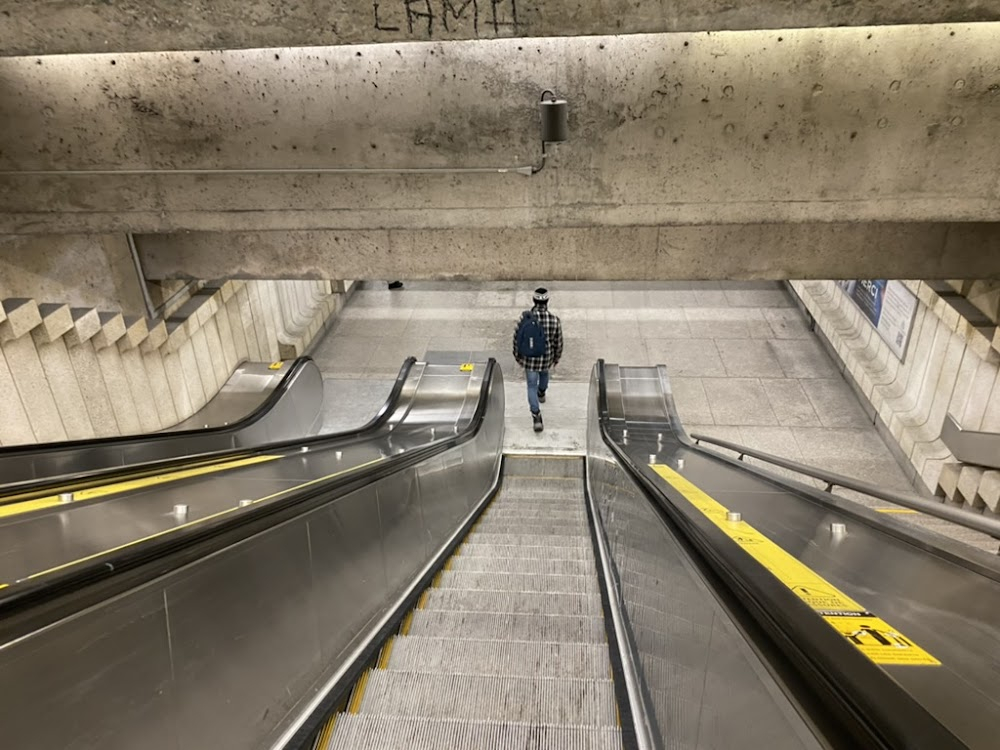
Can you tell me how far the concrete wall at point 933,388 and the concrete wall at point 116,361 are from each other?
7.79 metres

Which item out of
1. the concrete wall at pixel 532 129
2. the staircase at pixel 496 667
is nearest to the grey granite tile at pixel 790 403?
the concrete wall at pixel 532 129

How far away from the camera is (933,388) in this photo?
20.6ft

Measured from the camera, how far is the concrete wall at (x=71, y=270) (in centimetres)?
527

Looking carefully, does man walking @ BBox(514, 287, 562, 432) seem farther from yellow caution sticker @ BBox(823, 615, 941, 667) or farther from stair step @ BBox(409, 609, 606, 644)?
yellow caution sticker @ BBox(823, 615, 941, 667)

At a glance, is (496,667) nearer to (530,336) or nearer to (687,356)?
(530,336)

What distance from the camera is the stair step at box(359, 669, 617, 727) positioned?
7.04ft

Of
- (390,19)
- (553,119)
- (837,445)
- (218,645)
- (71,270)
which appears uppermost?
(390,19)

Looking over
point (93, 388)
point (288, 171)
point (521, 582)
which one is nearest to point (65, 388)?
point (93, 388)

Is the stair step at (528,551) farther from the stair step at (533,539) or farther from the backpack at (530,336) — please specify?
the backpack at (530,336)

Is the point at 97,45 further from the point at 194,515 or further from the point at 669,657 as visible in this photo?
the point at 669,657

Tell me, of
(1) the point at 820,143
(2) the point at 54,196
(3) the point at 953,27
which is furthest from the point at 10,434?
(3) the point at 953,27

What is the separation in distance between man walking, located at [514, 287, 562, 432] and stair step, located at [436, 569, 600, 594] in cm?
336

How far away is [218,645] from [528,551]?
2.58 meters

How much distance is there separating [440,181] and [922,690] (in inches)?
180
